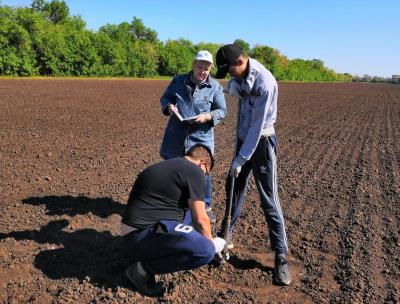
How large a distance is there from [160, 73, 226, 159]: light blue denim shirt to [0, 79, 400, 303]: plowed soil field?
1.07m

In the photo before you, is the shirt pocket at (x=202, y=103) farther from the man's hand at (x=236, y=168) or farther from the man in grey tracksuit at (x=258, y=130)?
the man's hand at (x=236, y=168)

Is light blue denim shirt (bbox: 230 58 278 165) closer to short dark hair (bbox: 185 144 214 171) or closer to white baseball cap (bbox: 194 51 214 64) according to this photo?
short dark hair (bbox: 185 144 214 171)

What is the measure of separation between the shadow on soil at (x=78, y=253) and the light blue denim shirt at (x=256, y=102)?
1.39 metres

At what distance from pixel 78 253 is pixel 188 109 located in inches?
65.5

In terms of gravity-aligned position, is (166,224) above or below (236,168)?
below

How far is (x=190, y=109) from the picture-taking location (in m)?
4.14

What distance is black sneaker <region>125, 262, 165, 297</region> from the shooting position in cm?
321

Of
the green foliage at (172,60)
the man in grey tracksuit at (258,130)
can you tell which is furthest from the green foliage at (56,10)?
the man in grey tracksuit at (258,130)

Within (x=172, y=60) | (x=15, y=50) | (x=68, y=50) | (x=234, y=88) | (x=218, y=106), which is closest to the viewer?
(x=234, y=88)

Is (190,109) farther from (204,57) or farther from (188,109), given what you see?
(204,57)

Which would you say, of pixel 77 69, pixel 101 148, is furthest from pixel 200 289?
pixel 77 69

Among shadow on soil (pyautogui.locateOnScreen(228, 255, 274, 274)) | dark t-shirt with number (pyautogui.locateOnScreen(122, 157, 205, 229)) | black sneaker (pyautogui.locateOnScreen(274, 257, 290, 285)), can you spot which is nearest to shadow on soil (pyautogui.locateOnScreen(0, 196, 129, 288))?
dark t-shirt with number (pyautogui.locateOnScreen(122, 157, 205, 229))

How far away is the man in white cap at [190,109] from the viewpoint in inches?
160

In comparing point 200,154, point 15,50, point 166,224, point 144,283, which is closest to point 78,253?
point 144,283
